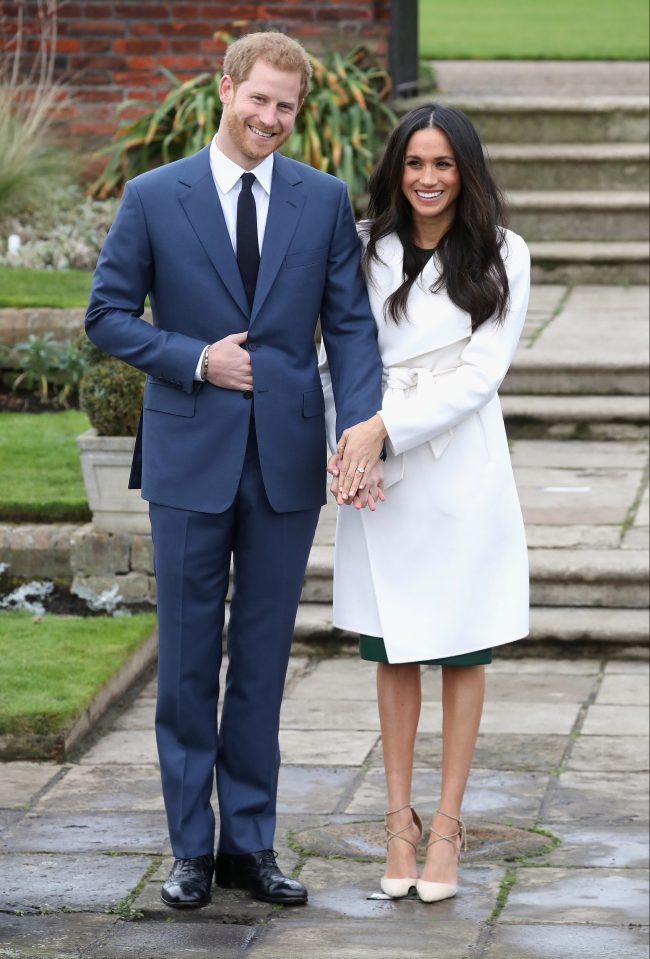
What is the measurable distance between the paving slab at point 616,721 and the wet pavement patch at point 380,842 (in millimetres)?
910

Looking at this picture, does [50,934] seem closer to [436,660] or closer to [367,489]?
[436,660]

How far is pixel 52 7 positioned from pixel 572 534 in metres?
5.75

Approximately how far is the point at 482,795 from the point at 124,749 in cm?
113

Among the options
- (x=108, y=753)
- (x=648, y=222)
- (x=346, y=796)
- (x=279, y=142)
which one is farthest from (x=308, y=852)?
(x=648, y=222)

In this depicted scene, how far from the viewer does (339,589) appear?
13.1 feet

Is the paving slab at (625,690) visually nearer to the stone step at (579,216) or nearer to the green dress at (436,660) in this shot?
the green dress at (436,660)

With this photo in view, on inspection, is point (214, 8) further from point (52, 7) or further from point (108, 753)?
point (108, 753)

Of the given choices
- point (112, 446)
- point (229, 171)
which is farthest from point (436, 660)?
point (112, 446)

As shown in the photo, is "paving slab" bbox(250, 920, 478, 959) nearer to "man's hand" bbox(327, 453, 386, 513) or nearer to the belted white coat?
the belted white coat

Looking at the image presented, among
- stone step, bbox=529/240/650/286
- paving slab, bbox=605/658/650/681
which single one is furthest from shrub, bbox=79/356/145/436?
stone step, bbox=529/240/650/286

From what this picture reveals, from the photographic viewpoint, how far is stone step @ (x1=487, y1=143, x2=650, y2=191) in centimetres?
1097

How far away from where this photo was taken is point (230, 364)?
3.70 m

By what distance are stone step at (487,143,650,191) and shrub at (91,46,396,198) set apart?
0.90 metres

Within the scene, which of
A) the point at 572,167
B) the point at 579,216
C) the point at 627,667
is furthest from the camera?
the point at 572,167
